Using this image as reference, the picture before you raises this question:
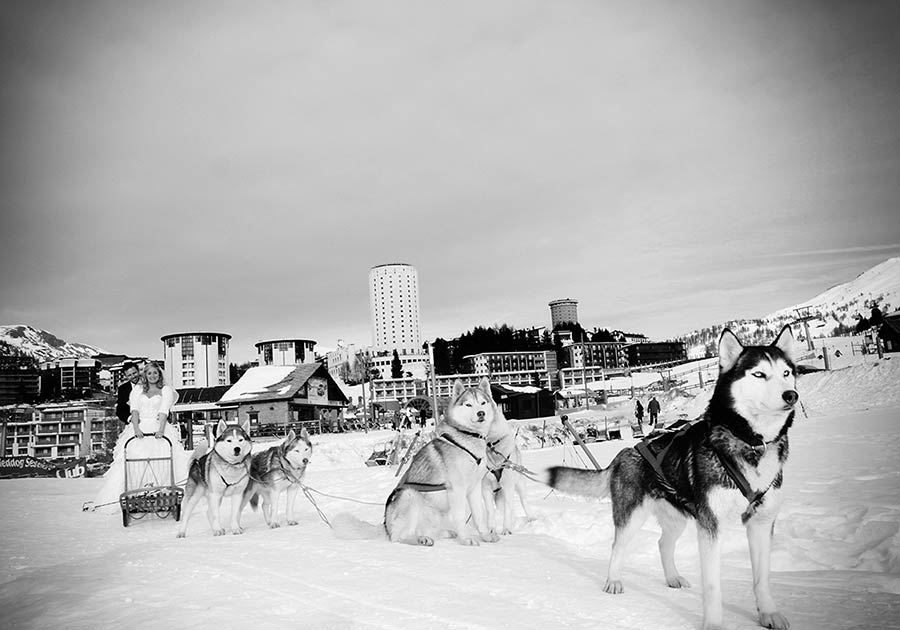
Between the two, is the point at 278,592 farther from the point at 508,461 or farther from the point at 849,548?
the point at 849,548

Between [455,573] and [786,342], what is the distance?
302 centimetres

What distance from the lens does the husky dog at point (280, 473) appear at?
27.6 ft

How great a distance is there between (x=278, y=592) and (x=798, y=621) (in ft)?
10.7

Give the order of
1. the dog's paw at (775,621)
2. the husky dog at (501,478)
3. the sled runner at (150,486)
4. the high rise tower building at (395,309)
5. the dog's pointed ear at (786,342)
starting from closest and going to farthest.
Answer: the dog's paw at (775,621) < the dog's pointed ear at (786,342) < the husky dog at (501,478) < the sled runner at (150,486) < the high rise tower building at (395,309)

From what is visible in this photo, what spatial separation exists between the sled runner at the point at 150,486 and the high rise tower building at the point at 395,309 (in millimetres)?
159165

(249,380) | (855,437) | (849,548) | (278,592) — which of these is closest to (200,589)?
(278,592)

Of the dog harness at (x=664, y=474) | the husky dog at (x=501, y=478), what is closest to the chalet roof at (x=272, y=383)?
the husky dog at (x=501, y=478)

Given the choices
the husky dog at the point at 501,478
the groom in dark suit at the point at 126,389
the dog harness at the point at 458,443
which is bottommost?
the husky dog at the point at 501,478

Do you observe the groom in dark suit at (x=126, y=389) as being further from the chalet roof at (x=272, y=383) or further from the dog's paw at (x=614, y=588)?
the chalet roof at (x=272, y=383)

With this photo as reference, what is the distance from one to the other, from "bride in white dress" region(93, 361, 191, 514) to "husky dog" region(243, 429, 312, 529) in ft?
7.18

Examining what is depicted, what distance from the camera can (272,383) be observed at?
47719 millimetres

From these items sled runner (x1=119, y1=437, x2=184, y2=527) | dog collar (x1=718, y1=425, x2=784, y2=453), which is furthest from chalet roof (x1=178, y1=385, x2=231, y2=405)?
dog collar (x1=718, y1=425, x2=784, y2=453)

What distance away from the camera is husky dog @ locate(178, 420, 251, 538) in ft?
25.9

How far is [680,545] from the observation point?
556 centimetres
